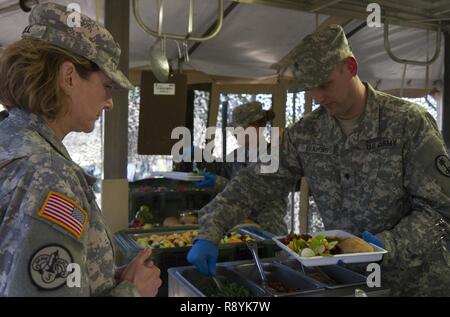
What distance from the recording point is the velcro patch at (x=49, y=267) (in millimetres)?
698

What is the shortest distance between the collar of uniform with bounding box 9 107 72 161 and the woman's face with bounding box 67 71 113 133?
0.06 metres

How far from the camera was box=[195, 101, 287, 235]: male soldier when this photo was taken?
2350 mm

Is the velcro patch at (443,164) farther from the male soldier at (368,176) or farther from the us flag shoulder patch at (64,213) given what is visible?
the us flag shoulder patch at (64,213)

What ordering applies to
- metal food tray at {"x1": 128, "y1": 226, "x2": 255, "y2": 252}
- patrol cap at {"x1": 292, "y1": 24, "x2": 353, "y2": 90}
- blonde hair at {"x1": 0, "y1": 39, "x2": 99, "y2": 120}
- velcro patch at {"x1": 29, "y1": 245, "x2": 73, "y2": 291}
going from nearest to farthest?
velcro patch at {"x1": 29, "y1": 245, "x2": 73, "y2": 291}
blonde hair at {"x1": 0, "y1": 39, "x2": 99, "y2": 120}
patrol cap at {"x1": 292, "y1": 24, "x2": 353, "y2": 90}
metal food tray at {"x1": 128, "y1": 226, "x2": 255, "y2": 252}

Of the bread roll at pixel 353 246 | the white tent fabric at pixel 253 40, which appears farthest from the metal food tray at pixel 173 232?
the white tent fabric at pixel 253 40

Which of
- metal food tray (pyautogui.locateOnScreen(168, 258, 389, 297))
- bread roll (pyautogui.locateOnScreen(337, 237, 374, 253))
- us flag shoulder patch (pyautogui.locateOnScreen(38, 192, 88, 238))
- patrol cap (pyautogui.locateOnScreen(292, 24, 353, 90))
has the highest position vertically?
patrol cap (pyautogui.locateOnScreen(292, 24, 353, 90))

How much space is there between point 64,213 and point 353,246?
0.82m

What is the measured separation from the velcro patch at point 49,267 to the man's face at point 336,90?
103 cm

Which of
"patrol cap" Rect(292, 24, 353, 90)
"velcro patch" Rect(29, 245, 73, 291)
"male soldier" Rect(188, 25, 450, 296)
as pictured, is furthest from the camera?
→ "patrol cap" Rect(292, 24, 353, 90)

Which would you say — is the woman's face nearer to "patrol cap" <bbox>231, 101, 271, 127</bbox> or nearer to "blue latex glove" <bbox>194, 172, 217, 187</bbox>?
"patrol cap" <bbox>231, 101, 271, 127</bbox>

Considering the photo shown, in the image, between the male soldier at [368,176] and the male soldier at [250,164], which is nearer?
the male soldier at [368,176]

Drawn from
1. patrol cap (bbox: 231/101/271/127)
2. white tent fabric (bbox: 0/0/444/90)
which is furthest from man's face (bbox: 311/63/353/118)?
patrol cap (bbox: 231/101/271/127)

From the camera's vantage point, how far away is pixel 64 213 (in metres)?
0.74

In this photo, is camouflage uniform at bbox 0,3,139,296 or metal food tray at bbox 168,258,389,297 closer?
camouflage uniform at bbox 0,3,139,296
